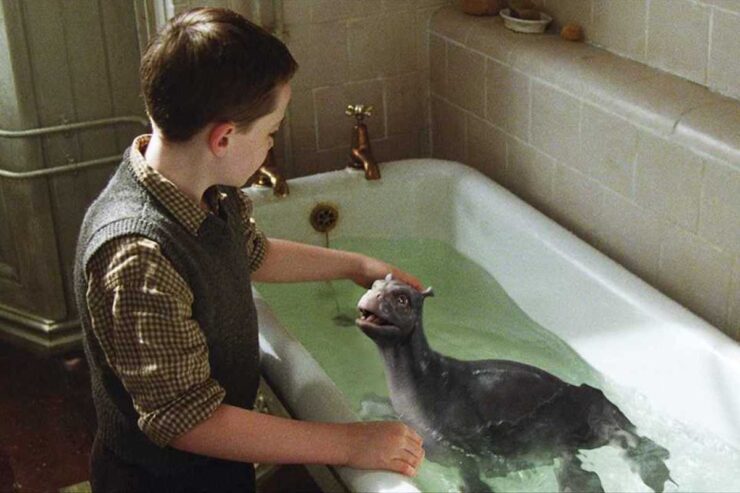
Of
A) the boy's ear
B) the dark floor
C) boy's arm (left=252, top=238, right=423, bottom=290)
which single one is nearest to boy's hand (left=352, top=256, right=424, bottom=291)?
boy's arm (left=252, top=238, right=423, bottom=290)

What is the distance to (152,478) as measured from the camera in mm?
1510

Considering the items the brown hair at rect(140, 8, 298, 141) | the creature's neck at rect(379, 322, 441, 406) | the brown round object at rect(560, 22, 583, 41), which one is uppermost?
the brown hair at rect(140, 8, 298, 141)

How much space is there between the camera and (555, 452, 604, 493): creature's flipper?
161 centimetres

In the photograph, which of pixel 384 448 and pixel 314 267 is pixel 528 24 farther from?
pixel 384 448

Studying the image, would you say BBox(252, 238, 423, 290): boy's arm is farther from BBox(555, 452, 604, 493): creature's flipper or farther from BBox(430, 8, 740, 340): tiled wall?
BBox(430, 8, 740, 340): tiled wall

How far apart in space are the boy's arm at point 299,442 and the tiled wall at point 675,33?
994 mm

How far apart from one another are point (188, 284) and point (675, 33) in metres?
1.17

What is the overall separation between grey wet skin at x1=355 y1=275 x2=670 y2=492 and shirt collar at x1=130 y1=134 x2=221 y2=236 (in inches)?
13.9

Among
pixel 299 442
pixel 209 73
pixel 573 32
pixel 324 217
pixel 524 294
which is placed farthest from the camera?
pixel 324 217

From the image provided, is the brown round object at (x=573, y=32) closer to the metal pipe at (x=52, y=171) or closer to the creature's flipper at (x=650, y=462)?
the creature's flipper at (x=650, y=462)

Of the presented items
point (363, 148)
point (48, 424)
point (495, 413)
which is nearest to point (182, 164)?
point (495, 413)

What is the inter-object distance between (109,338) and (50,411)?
4.37 feet

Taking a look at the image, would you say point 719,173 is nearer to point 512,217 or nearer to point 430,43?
point 512,217

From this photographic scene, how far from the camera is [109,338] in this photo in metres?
1.34
